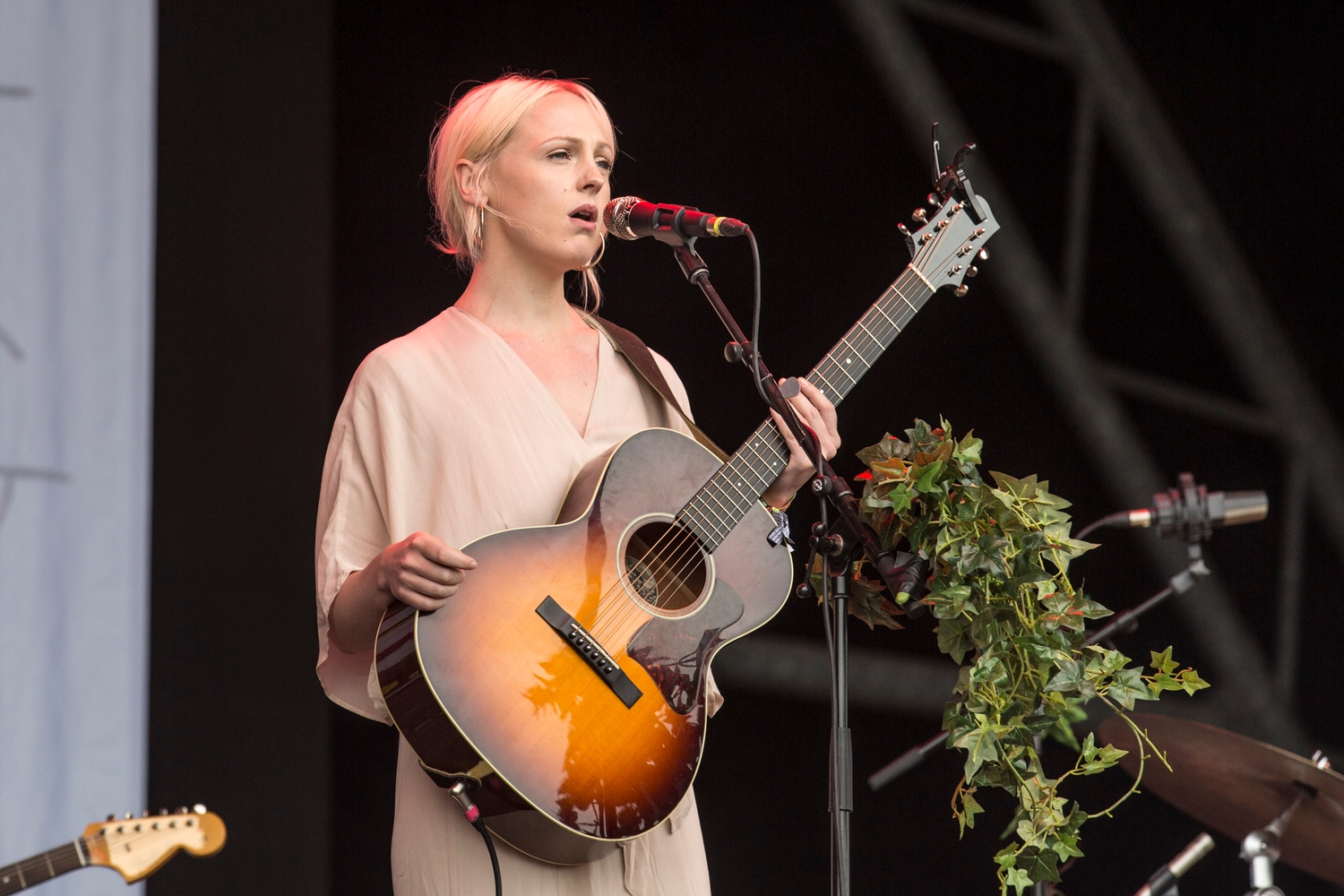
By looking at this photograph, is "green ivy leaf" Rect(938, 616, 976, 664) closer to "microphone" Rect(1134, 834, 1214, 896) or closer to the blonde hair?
the blonde hair

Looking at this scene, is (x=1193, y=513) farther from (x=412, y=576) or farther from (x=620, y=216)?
(x=412, y=576)

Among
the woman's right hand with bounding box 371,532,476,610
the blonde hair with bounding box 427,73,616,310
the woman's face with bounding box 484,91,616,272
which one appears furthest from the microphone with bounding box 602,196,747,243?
the woman's right hand with bounding box 371,532,476,610

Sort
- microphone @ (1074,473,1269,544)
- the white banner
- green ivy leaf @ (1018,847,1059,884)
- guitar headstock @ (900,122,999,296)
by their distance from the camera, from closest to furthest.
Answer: green ivy leaf @ (1018,847,1059,884) < guitar headstock @ (900,122,999,296) < microphone @ (1074,473,1269,544) < the white banner

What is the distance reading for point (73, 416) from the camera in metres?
3.02

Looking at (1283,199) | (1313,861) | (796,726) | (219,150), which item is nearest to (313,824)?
(796,726)

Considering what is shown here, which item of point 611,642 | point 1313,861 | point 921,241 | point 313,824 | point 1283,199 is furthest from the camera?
point 1283,199

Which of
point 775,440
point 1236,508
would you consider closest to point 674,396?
point 775,440

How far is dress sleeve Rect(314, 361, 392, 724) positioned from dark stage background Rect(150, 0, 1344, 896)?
1294 millimetres

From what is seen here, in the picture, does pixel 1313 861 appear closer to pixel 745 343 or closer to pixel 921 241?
pixel 921 241

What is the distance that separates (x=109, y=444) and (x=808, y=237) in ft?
6.56

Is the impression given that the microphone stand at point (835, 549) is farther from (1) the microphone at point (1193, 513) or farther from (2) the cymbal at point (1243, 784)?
(1) the microphone at point (1193, 513)

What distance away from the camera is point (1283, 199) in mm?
4012

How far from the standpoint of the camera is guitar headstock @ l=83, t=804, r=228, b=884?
2.30 meters

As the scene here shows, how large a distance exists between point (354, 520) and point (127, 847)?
813mm
